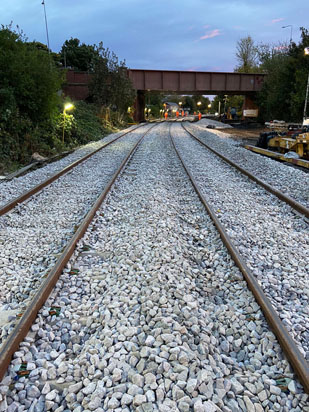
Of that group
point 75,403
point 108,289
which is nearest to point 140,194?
point 108,289

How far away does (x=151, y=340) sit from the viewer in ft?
10.6

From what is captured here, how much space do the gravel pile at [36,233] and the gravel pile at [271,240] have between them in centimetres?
288

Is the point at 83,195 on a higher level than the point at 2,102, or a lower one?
lower

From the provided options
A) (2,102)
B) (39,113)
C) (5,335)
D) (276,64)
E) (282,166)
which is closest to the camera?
(5,335)

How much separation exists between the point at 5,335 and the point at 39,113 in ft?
49.7

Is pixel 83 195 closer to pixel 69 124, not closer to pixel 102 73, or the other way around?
pixel 69 124

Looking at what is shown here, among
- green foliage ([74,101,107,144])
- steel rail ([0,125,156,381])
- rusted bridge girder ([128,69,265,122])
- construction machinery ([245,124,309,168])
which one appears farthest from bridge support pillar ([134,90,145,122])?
steel rail ([0,125,156,381])

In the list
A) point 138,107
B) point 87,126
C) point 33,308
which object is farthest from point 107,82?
point 33,308

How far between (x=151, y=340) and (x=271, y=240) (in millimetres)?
3295

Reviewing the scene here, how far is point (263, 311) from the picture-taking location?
370cm

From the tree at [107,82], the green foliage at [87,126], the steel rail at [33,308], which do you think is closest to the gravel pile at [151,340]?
the steel rail at [33,308]

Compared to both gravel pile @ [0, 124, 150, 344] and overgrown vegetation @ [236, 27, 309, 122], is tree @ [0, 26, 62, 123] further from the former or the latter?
overgrown vegetation @ [236, 27, 309, 122]

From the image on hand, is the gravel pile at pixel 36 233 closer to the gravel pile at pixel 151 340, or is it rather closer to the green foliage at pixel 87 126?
the gravel pile at pixel 151 340

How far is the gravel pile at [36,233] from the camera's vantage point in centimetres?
416
